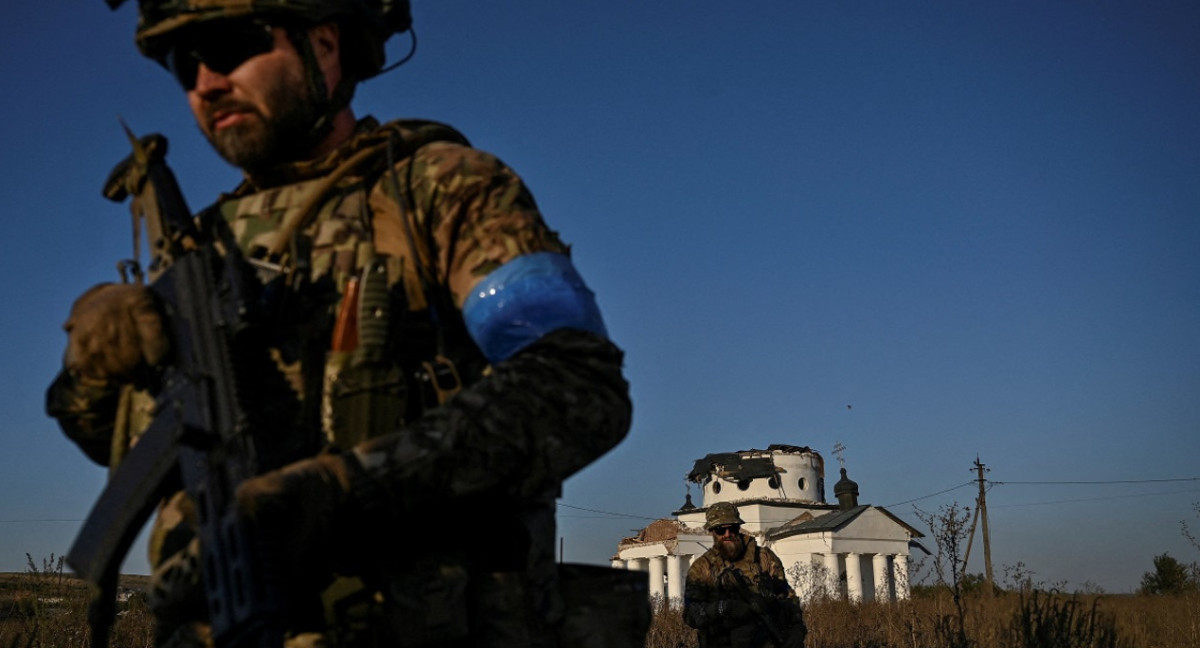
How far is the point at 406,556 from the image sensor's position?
1.68 meters

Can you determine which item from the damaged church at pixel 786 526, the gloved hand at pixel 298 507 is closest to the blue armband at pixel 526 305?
the gloved hand at pixel 298 507

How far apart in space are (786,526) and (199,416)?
55786 mm

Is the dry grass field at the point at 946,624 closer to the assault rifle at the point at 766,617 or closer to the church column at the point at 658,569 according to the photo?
the assault rifle at the point at 766,617

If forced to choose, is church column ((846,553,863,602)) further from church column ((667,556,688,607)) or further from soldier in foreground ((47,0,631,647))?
soldier in foreground ((47,0,631,647))

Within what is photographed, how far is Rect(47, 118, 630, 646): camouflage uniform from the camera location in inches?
62.5

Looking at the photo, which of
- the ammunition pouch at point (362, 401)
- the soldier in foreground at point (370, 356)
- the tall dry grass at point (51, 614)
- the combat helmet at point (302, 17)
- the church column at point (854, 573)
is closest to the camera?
the soldier in foreground at point (370, 356)

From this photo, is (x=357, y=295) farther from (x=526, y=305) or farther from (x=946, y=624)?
(x=946, y=624)

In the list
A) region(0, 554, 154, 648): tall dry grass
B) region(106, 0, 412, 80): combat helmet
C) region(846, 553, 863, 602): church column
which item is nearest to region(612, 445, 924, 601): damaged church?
region(846, 553, 863, 602): church column

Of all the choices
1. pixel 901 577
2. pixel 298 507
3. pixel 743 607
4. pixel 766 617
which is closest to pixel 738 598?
pixel 743 607

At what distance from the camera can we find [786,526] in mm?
55219

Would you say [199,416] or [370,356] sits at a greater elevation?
[370,356]

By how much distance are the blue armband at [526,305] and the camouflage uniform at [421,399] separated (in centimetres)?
3

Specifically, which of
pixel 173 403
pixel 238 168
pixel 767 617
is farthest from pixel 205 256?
pixel 767 617

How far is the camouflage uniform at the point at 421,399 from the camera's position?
1.59 meters
